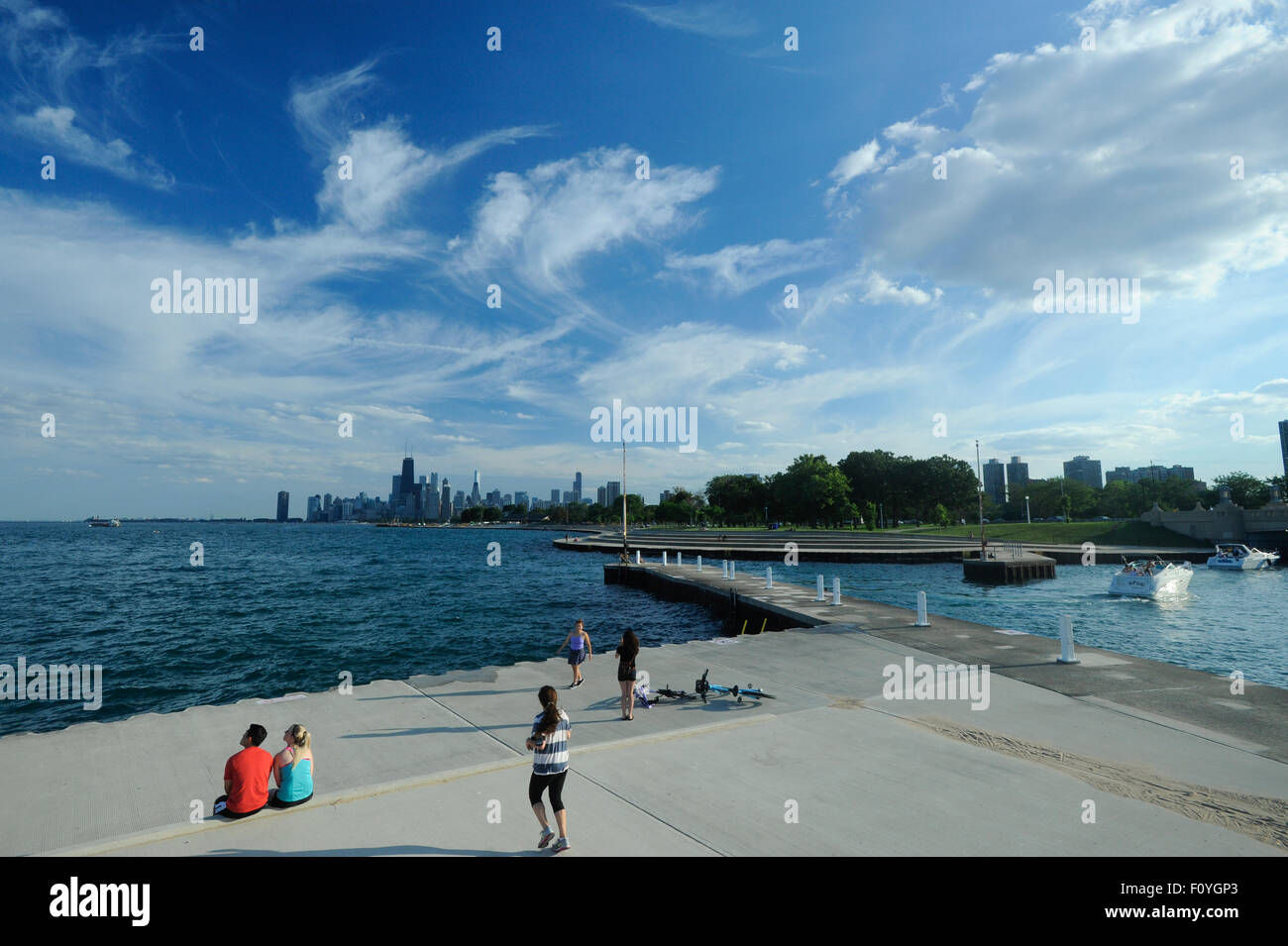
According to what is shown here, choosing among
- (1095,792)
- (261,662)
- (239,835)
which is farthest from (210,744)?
(261,662)

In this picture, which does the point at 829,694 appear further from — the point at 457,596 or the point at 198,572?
the point at 198,572

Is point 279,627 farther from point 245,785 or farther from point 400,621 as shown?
point 245,785

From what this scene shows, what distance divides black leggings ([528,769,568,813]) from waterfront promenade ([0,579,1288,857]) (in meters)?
0.44

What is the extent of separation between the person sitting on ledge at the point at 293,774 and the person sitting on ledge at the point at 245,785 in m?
0.15

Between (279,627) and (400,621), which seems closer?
(279,627)

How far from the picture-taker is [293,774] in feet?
22.6

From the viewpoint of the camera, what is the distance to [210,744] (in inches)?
361

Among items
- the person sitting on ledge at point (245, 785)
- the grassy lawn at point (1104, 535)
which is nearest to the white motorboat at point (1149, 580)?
the grassy lawn at point (1104, 535)

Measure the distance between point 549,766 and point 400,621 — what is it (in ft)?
95.2

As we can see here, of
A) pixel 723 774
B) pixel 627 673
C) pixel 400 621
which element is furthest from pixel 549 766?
pixel 400 621

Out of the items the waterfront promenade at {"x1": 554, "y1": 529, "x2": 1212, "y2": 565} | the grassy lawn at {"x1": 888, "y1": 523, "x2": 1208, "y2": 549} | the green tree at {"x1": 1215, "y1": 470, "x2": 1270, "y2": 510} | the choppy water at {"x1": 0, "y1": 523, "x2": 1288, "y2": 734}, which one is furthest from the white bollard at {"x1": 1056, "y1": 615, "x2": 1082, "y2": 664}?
Result: the green tree at {"x1": 1215, "y1": 470, "x2": 1270, "y2": 510}

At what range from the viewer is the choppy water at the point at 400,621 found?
21.6 metres

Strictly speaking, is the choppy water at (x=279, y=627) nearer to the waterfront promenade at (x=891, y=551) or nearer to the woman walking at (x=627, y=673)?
the woman walking at (x=627, y=673)
